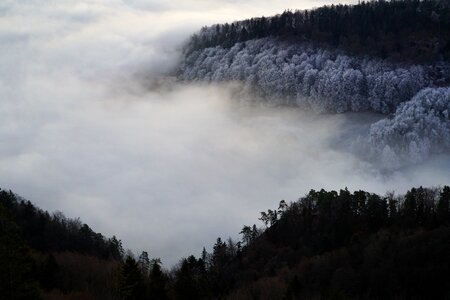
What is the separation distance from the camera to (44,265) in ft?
239

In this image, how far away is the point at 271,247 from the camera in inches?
5064

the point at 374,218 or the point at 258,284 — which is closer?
the point at 258,284

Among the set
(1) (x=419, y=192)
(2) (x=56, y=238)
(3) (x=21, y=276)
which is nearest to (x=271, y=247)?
(1) (x=419, y=192)

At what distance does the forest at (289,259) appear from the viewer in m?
61.2

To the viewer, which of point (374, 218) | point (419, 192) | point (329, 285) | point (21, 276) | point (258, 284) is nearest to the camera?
point (21, 276)

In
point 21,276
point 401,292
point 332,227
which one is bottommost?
point 401,292

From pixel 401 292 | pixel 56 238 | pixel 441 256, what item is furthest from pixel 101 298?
pixel 56 238

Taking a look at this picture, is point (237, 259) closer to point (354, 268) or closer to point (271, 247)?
point (271, 247)

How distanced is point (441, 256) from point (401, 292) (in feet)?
29.7

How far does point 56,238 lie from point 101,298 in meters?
62.0

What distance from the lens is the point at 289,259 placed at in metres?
118

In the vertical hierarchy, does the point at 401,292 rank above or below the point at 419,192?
below

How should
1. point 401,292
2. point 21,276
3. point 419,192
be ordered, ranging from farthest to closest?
point 419,192 → point 401,292 → point 21,276

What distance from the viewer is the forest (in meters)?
61.2
